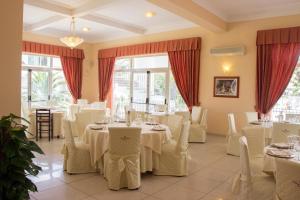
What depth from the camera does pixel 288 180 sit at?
2080mm

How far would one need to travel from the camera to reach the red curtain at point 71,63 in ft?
30.5

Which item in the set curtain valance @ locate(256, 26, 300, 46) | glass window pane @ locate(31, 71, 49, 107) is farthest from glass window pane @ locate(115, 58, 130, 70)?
curtain valance @ locate(256, 26, 300, 46)

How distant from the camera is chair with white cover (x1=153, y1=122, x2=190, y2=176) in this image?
4215 millimetres

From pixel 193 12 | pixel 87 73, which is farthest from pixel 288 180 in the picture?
pixel 87 73

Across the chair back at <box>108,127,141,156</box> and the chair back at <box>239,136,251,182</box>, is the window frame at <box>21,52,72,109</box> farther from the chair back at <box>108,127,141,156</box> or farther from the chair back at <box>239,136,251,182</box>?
the chair back at <box>239,136,251,182</box>

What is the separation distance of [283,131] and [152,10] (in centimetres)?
433

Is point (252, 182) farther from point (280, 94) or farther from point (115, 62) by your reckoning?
point (115, 62)

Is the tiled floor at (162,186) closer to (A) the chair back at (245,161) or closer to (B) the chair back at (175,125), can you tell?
(A) the chair back at (245,161)

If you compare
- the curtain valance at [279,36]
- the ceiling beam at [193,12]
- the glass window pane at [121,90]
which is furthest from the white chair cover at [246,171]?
the glass window pane at [121,90]

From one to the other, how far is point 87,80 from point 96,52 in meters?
1.29

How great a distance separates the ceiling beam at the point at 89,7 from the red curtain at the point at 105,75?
12.2ft

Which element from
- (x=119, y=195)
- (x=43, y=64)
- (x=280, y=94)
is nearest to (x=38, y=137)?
(x=43, y=64)

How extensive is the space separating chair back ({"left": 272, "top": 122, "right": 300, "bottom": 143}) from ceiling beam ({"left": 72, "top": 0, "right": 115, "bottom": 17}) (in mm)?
4216

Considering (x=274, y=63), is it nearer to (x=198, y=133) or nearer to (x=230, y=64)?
(x=230, y=64)
